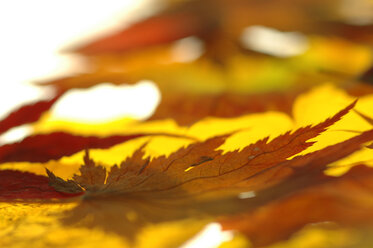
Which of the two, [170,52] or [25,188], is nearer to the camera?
[25,188]

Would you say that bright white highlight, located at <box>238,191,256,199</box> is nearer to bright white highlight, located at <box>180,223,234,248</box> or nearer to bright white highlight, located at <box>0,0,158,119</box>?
bright white highlight, located at <box>180,223,234,248</box>

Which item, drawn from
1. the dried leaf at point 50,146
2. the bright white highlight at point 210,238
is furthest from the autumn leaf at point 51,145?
the bright white highlight at point 210,238

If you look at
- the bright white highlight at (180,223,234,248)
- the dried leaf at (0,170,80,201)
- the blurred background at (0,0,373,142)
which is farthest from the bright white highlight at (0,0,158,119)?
the bright white highlight at (180,223,234,248)

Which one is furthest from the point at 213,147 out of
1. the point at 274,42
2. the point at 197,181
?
the point at 274,42

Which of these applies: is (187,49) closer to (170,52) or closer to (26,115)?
(170,52)

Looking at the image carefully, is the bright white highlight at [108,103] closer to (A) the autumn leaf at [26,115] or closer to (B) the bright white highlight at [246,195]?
(A) the autumn leaf at [26,115]
